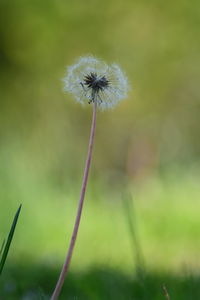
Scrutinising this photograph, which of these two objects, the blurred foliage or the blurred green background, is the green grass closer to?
the blurred green background

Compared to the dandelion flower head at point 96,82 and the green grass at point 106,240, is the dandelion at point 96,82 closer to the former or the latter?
the dandelion flower head at point 96,82

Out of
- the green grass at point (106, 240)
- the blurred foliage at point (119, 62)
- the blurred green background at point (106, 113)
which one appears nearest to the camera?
the green grass at point (106, 240)

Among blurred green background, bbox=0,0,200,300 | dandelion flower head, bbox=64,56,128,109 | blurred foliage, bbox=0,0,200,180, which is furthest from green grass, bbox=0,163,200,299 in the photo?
blurred foliage, bbox=0,0,200,180

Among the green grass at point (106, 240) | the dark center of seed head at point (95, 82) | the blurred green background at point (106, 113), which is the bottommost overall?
the dark center of seed head at point (95, 82)

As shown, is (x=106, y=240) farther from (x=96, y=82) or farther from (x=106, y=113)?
(x=106, y=113)

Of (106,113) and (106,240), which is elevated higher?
(106,113)

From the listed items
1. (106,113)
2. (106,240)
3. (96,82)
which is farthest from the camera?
(106,113)

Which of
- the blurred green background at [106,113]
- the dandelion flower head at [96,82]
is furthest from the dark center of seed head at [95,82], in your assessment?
the blurred green background at [106,113]

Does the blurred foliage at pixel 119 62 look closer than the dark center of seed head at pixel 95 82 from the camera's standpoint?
No

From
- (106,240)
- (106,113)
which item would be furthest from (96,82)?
(106,113)
